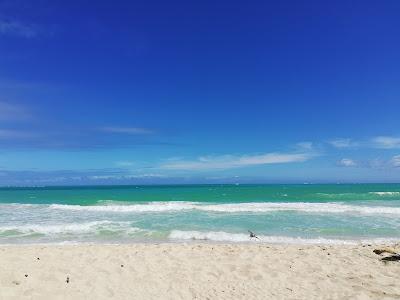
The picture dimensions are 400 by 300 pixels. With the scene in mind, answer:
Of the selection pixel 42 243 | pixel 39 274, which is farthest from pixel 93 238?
pixel 39 274

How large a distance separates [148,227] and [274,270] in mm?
8230

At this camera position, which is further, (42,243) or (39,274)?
(42,243)

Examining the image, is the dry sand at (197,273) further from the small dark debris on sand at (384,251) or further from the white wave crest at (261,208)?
the white wave crest at (261,208)

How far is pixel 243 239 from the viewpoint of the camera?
498 inches

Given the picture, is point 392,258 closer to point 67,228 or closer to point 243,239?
point 243,239

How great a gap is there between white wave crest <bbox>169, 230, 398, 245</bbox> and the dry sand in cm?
157

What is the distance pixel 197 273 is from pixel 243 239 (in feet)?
16.1

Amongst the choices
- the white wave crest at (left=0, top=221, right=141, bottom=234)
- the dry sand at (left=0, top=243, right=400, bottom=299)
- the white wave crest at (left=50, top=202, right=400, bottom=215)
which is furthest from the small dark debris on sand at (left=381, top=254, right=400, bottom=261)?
the white wave crest at (left=50, top=202, right=400, bottom=215)

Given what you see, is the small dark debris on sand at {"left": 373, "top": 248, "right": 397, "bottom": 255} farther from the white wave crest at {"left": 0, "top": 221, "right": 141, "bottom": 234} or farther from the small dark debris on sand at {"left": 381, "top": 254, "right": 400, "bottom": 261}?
the white wave crest at {"left": 0, "top": 221, "right": 141, "bottom": 234}

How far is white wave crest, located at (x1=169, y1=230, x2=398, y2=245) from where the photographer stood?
12227 mm

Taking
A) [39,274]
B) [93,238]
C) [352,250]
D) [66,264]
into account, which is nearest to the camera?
[39,274]

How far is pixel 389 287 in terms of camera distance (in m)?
6.88

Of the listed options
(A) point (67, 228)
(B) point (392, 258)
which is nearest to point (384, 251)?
(B) point (392, 258)

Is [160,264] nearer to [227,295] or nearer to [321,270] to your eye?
[227,295]
